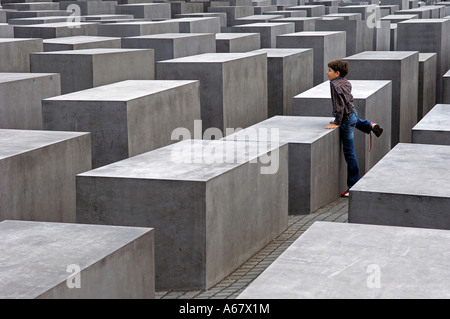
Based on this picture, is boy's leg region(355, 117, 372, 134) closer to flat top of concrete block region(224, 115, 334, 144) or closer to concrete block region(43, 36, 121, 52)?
flat top of concrete block region(224, 115, 334, 144)

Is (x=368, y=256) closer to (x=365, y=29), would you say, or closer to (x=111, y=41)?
(x=111, y=41)

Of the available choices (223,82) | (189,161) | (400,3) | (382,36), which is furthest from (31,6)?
(189,161)

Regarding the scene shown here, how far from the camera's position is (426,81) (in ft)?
50.3

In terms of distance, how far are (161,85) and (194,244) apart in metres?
4.38

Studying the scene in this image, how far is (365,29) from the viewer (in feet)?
64.8

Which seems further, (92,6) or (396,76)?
(92,6)

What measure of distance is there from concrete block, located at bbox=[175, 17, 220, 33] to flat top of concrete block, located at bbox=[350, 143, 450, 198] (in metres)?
10.1

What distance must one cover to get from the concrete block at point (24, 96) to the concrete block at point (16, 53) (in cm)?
195

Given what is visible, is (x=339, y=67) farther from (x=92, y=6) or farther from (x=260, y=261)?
(x=92, y=6)

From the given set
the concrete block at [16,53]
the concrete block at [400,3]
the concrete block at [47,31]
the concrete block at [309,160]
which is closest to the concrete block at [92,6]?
the concrete block at [47,31]

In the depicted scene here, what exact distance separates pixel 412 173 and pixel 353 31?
13145 millimetres

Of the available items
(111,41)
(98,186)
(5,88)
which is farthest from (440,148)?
(111,41)

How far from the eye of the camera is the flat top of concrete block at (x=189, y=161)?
6.46 meters

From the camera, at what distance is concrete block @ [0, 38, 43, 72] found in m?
12.2
